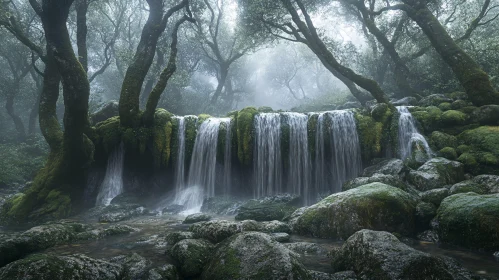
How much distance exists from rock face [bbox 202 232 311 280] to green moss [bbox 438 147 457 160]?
38.2 feet

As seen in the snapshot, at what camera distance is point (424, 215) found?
7965 millimetres

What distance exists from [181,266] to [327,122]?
13465 mm

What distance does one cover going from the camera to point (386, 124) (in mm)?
16141

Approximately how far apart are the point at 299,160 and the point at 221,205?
5.47m

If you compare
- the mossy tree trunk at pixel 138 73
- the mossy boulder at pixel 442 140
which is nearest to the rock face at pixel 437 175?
the mossy boulder at pixel 442 140

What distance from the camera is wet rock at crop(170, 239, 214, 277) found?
18.5 feet

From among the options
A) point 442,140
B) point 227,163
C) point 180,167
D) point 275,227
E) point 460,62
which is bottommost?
point 275,227

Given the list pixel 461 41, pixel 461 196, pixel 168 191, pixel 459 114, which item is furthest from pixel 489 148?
pixel 168 191

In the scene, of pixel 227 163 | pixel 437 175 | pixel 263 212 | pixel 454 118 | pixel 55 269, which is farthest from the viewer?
pixel 227 163

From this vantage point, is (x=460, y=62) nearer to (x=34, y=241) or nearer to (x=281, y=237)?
(x=281, y=237)

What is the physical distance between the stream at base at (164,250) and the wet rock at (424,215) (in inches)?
29.9

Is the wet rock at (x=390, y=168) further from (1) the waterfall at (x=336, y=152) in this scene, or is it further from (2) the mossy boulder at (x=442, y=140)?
(2) the mossy boulder at (x=442, y=140)

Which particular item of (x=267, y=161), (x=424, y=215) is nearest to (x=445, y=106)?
(x=267, y=161)

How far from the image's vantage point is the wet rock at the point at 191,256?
5637 mm
